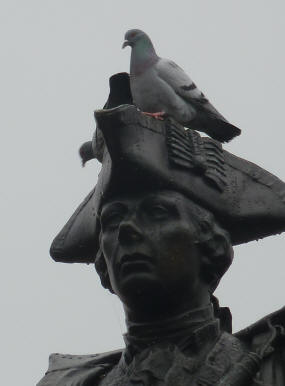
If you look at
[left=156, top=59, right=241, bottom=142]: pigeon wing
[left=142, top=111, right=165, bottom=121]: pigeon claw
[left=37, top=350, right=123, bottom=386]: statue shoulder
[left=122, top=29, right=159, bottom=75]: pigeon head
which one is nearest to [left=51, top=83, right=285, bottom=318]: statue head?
[left=142, top=111, right=165, bottom=121]: pigeon claw

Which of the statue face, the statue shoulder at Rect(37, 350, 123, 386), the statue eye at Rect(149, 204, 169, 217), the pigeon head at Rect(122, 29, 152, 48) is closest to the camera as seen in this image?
the statue face

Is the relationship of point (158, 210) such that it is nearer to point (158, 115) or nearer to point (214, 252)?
point (214, 252)

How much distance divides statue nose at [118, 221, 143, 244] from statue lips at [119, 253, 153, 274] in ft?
0.30

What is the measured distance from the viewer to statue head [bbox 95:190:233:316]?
26.0 feet

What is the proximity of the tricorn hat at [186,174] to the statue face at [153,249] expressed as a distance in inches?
4.5

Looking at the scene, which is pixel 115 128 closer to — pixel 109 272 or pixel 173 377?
pixel 109 272

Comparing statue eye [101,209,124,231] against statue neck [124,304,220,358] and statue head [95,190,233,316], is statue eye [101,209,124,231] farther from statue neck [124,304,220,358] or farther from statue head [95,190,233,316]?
statue neck [124,304,220,358]

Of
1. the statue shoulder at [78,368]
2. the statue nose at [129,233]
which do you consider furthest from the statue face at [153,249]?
the statue shoulder at [78,368]

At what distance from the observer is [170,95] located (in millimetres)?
9531

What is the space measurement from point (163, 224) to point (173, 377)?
88cm

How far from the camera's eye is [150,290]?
7922 mm

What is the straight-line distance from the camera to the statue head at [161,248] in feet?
26.0

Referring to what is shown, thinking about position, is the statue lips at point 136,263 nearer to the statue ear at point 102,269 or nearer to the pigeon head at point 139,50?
the statue ear at point 102,269

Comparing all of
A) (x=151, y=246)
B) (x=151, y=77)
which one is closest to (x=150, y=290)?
(x=151, y=246)
